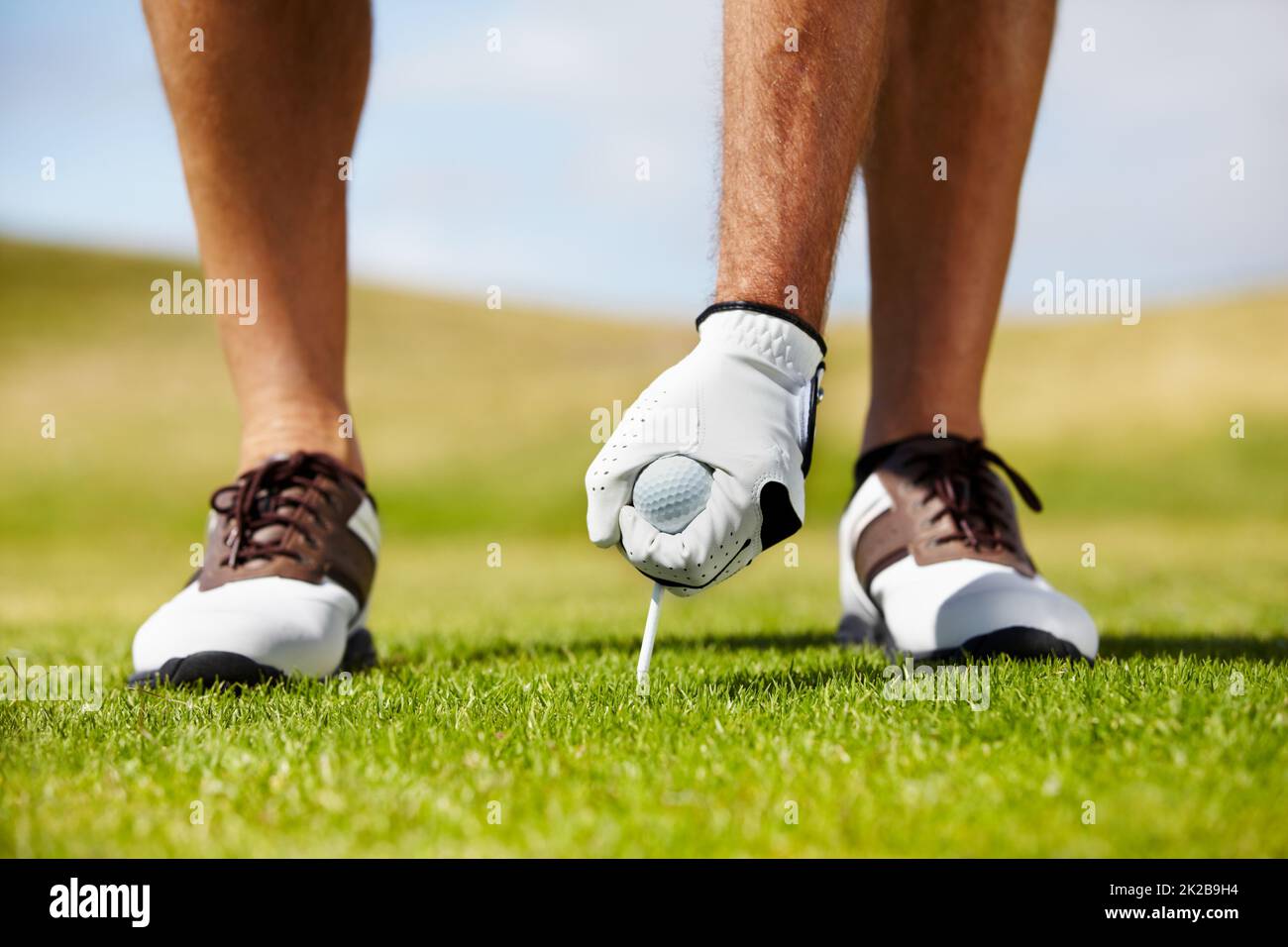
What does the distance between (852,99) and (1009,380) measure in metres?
24.6

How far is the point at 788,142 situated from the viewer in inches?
86.7

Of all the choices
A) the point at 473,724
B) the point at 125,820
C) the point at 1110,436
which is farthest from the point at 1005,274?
the point at 1110,436

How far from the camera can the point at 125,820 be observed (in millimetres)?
1611

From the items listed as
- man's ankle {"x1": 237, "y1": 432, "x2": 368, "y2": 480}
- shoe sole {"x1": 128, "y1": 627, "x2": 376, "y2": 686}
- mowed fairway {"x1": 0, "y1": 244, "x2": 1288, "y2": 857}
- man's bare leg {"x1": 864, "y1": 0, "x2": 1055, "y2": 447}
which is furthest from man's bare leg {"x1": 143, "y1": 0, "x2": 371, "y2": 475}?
man's bare leg {"x1": 864, "y1": 0, "x2": 1055, "y2": 447}

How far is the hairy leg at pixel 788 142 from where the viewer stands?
2.20 metres

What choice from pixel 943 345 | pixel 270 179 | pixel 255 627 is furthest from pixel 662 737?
pixel 270 179

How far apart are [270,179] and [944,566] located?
2.13 m

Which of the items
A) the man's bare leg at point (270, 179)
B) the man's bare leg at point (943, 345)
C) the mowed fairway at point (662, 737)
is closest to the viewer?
the mowed fairway at point (662, 737)

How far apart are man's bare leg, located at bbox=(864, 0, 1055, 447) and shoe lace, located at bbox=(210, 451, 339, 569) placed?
1626 mm

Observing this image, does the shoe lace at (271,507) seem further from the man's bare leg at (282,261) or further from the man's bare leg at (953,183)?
the man's bare leg at (953,183)

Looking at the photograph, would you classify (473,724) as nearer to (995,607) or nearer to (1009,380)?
(995,607)

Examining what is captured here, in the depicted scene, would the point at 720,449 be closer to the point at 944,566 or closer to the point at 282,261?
the point at 944,566

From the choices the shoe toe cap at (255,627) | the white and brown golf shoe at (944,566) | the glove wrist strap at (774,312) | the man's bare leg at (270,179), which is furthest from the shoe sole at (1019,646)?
the man's bare leg at (270,179)

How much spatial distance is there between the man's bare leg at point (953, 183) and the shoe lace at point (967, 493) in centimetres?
15
